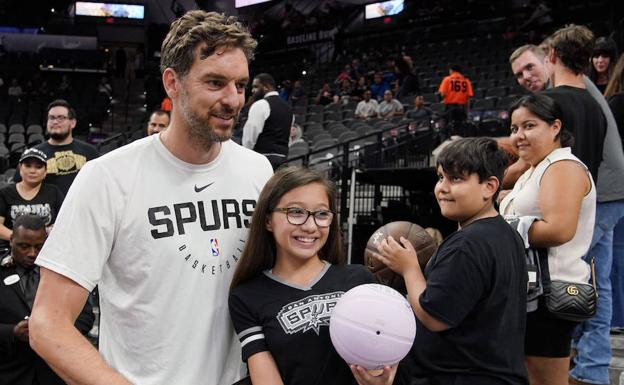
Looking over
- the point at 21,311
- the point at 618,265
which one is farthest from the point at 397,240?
the point at 21,311

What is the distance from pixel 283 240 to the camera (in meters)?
2.25

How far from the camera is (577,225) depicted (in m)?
3.08

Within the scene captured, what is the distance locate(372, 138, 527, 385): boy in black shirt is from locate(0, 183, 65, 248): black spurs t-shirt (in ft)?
12.1

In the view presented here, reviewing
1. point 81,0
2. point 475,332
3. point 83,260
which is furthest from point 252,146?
point 81,0

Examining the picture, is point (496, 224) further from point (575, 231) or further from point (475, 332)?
point (575, 231)

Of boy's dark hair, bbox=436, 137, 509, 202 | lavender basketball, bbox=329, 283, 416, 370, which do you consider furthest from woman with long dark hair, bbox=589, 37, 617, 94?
lavender basketball, bbox=329, 283, 416, 370

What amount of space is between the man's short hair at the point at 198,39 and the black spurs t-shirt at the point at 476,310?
1072 mm

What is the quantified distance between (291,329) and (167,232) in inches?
19.6

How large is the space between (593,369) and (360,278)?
6.58 feet

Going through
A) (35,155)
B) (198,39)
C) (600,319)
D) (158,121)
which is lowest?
(600,319)

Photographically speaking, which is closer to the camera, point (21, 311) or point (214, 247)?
point (214, 247)

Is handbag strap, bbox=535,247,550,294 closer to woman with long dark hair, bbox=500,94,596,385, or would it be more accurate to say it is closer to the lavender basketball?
woman with long dark hair, bbox=500,94,596,385

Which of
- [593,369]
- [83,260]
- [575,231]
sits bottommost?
[593,369]

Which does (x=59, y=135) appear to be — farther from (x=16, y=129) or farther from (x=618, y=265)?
(x=16, y=129)
